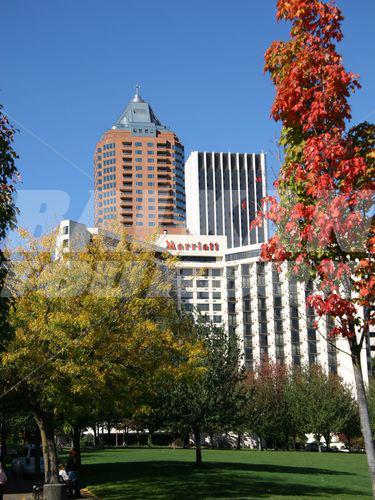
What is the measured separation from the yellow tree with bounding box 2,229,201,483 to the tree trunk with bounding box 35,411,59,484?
0.04 m

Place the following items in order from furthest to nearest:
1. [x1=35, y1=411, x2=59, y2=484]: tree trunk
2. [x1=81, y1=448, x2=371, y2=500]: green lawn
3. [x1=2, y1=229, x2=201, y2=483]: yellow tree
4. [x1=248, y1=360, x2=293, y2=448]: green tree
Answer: [x1=248, y1=360, x2=293, y2=448]: green tree
[x1=81, y1=448, x2=371, y2=500]: green lawn
[x1=35, y1=411, x2=59, y2=484]: tree trunk
[x1=2, y1=229, x2=201, y2=483]: yellow tree

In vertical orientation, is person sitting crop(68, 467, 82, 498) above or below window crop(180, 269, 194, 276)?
below

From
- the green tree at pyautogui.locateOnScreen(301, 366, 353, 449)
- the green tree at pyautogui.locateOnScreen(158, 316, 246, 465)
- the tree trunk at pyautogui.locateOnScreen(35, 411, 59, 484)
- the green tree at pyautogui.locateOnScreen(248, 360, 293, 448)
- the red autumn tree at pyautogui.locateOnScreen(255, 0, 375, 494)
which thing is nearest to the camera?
the red autumn tree at pyautogui.locateOnScreen(255, 0, 375, 494)

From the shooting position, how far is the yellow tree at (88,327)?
21.2m

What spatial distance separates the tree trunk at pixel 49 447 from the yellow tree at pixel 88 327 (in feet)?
0.12

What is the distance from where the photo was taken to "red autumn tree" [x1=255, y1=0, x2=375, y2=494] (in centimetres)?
977

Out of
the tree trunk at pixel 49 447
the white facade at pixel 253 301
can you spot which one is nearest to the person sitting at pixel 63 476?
the tree trunk at pixel 49 447

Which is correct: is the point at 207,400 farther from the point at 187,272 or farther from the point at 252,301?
the point at 187,272

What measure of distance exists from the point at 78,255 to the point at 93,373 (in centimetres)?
480

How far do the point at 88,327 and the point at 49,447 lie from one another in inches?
215

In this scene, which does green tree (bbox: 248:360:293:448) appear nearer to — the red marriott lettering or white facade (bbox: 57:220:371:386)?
white facade (bbox: 57:220:371:386)

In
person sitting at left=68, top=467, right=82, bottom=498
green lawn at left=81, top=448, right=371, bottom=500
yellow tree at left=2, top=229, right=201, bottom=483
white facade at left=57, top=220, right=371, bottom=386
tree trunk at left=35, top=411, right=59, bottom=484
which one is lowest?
green lawn at left=81, top=448, right=371, bottom=500

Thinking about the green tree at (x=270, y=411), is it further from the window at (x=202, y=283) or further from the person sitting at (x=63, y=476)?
the window at (x=202, y=283)

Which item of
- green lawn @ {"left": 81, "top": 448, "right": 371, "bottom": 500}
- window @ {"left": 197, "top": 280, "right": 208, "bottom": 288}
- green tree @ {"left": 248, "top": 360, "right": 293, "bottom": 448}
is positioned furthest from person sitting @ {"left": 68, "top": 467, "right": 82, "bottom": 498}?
window @ {"left": 197, "top": 280, "right": 208, "bottom": 288}
